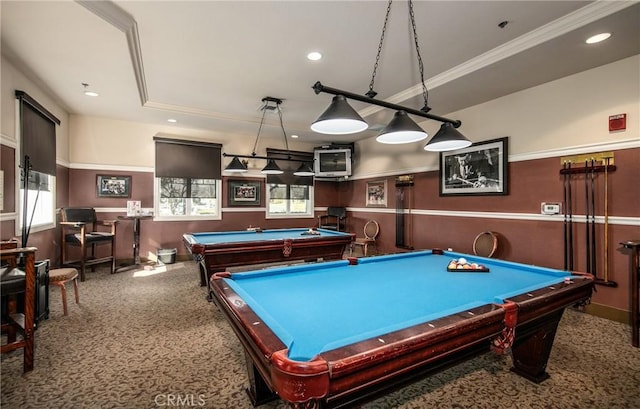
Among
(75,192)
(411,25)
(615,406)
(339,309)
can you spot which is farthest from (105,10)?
(615,406)

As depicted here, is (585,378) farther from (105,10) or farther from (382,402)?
(105,10)

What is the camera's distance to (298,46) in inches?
121

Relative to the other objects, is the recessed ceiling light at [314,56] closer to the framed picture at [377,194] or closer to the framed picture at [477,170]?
the framed picture at [477,170]

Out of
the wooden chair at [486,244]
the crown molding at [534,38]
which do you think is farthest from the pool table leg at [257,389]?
the crown molding at [534,38]

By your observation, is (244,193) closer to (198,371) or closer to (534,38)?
(198,371)

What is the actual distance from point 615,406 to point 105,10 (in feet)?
15.6

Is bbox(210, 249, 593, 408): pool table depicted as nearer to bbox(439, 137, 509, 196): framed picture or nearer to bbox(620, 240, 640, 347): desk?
bbox(620, 240, 640, 347): desk

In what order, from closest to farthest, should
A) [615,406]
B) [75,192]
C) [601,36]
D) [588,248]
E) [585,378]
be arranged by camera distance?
[615,406] → [585,378] → [601,36] → [588,248] → [75,192]

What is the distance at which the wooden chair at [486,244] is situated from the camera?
152 inches

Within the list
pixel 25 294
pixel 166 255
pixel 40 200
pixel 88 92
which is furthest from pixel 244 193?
pixel 25 294

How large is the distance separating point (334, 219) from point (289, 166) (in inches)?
72.7

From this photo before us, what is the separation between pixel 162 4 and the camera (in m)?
2.44

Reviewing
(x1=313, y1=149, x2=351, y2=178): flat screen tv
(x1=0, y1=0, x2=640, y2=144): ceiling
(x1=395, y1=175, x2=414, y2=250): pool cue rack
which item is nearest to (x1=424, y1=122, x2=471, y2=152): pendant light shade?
(x1=0, y1=0, x2=640, y2=144): ceiling

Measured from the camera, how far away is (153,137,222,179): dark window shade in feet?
19.4
